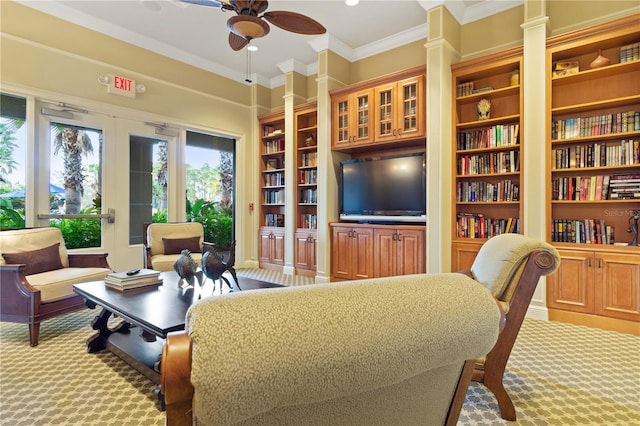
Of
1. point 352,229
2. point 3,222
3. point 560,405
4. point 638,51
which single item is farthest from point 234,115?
point 560,405

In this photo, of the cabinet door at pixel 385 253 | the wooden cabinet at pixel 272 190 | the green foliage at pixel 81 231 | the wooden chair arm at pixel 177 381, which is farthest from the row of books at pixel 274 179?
the wooden chair arm at pixel 177 381

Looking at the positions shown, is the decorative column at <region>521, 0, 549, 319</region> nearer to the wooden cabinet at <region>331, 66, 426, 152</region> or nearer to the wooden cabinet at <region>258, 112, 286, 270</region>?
the wooden cabinet at <region>331, 66, 426, 152</region>

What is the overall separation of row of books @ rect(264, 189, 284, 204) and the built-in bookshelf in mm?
410

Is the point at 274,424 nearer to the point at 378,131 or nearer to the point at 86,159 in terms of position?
the point at 378,131

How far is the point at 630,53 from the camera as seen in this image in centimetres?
295

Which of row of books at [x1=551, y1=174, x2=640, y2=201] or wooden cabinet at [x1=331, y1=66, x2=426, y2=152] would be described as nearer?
row of books at [x1=551, y1=174, x2=640, y2=201]

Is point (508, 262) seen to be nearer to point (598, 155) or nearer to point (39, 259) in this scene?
point (598, 155)

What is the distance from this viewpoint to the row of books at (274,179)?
5.62m

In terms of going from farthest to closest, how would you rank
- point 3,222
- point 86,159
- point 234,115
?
point 234,115 → point 86,159 → point 3,222

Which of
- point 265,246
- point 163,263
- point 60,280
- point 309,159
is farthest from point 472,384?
point 265,246

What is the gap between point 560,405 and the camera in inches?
72.2

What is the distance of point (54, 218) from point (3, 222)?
16.7 inches

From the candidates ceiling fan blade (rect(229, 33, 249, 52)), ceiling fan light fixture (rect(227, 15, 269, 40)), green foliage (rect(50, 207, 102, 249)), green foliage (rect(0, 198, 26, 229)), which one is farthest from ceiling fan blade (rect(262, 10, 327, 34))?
green foliage (rect(0, 198, 26, 229))

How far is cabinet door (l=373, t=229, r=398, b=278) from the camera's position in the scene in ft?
13.5
